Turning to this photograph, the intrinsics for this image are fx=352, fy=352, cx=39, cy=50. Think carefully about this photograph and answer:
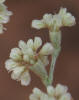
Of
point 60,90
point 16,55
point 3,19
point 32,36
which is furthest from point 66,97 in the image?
point 32,36

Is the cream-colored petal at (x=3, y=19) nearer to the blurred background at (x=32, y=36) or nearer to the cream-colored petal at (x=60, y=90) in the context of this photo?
the cream-colored petal at (x=60, y=90)

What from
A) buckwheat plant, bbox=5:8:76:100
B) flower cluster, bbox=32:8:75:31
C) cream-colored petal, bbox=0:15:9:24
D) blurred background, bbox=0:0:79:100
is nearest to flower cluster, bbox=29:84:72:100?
buckwheat plant, bbox=5:8:76:100

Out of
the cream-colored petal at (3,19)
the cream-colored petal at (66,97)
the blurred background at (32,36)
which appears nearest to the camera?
the cream-colored petal at (66,97)

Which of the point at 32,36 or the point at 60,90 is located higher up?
the point at 32,36

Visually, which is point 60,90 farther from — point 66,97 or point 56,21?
point 56,21

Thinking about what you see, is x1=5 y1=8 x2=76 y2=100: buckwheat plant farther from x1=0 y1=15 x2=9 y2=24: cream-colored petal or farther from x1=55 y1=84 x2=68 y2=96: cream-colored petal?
x1=0 y1=15 x2=9 y2=24: cream-colored petal

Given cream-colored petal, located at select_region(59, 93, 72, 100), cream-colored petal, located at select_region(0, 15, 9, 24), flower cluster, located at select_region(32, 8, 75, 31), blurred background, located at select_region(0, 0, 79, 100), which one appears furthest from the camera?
blurred background, located at select_region(0, 0, 79, 100)

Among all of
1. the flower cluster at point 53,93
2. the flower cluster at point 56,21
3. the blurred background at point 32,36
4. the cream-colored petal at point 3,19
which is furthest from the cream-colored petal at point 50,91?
the blurred background at point 32,36

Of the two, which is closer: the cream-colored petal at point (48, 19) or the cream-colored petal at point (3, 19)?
the cream-colored petal at point (48, 19)
